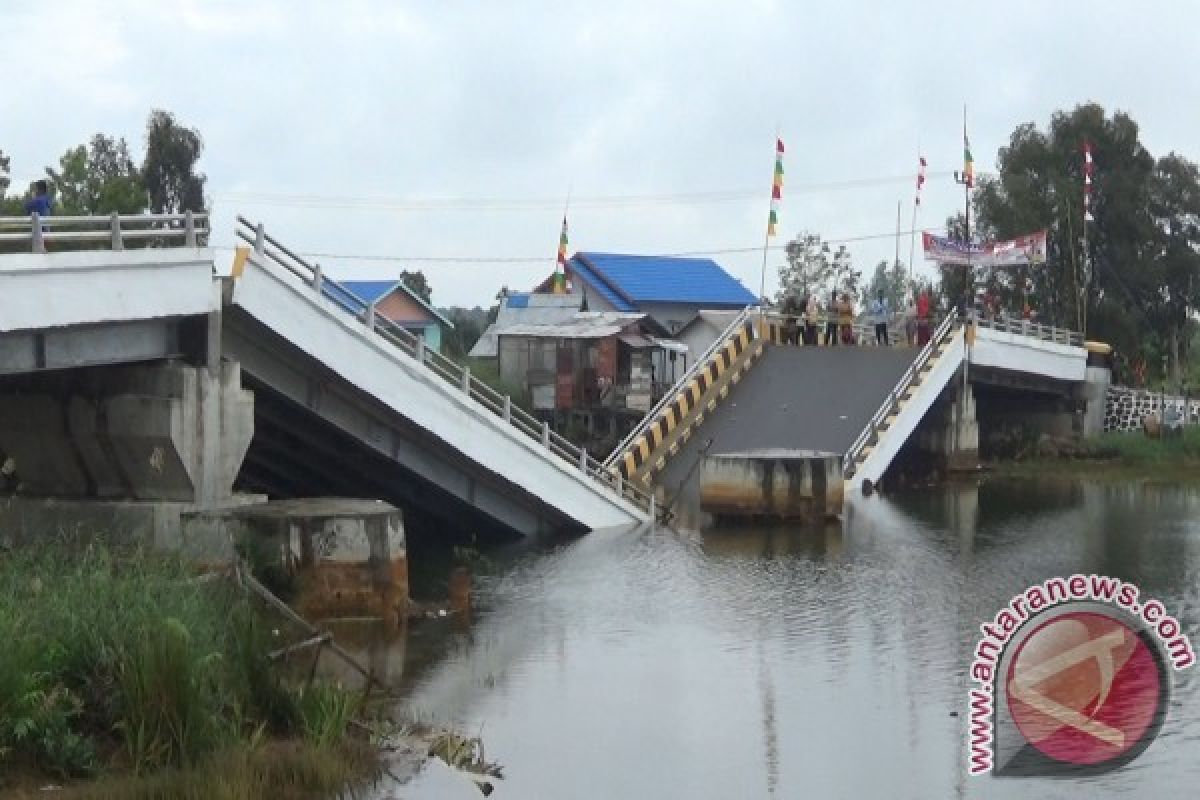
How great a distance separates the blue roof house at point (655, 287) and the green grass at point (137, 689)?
4152 cm

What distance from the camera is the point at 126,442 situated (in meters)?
23.1

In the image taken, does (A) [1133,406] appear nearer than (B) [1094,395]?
No

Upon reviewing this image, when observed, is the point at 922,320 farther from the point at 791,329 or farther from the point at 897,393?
the point at 897,393

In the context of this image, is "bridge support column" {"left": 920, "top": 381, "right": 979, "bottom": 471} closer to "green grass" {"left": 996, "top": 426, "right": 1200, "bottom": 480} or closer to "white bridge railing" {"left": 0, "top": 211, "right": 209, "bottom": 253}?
"green grass" {"left": 996, "top": 426, "right": 1200, "bottom": 480}

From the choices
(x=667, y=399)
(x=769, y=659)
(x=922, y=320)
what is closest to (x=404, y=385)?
(x=769, y=659)

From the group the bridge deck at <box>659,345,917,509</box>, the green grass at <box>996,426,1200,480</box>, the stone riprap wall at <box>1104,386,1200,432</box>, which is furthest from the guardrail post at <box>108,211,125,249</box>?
the stone riprap wall at <box>1104,386,1200,432</box>

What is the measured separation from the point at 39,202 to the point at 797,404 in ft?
66.1

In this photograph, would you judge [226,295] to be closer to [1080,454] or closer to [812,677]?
[812,677]

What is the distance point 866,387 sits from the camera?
38.9 m

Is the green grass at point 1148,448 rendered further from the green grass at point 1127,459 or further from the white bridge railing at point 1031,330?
the white bridge railing at point 1031,330

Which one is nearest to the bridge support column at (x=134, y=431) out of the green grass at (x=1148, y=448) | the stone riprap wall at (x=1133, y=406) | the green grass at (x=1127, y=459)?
the green grass at (x=1127, y=459)

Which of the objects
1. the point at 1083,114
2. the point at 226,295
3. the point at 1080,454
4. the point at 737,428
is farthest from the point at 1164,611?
the point at 1083,114

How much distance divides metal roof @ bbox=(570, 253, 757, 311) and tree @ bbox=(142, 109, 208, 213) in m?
15.2

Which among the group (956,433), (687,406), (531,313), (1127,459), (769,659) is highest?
(531,313)
